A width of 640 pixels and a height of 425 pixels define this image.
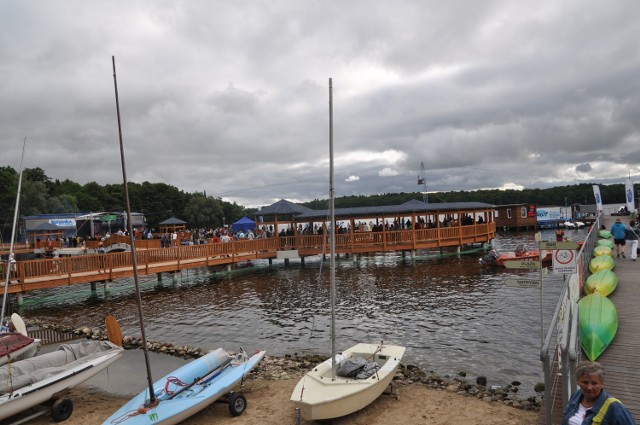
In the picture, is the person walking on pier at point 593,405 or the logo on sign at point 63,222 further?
the logo on sign at point 63,222

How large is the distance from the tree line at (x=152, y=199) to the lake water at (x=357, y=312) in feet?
63.5

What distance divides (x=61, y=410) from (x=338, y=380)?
5861mm

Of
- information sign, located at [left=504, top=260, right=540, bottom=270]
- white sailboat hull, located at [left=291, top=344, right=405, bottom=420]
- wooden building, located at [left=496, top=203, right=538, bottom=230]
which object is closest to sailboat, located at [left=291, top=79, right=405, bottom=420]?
white sailboat hull, located at [left=291, top=344, right=405, bottom=420]

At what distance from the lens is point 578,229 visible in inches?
2692

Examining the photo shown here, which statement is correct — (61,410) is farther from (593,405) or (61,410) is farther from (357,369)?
(593,405)

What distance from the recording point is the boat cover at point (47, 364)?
856 cm

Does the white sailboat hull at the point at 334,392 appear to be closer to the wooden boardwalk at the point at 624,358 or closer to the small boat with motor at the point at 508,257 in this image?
the wooden boardwalk at the point at 624,358

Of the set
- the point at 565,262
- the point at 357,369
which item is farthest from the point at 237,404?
the point at 565,262

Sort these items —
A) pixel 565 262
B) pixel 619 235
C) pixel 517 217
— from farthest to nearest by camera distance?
pixel 517 217 → pixel 619 235 → pixel 565 262

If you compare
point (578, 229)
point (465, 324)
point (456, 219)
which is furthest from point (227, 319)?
point (578, 229)

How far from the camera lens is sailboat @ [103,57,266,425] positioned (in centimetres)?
782

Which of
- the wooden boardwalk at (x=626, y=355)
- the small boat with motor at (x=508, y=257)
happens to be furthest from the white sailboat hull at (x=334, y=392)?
the small boat with motor at (x=508, y=257)

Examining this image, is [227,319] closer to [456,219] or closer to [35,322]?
[35,322]

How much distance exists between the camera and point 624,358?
316 inches
